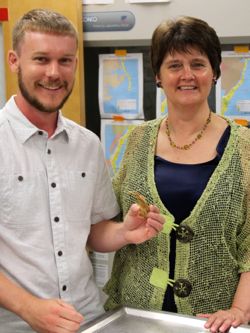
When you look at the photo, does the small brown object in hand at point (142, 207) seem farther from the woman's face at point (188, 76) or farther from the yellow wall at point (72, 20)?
the yellow wall at point (72, 20)

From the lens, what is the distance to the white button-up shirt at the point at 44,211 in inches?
55.2

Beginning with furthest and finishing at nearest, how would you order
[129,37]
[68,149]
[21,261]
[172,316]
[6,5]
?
[6,5] → [129,37] → [68,149] → [21,261] → [172,316]

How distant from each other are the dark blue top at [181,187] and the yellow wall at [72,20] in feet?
2.30

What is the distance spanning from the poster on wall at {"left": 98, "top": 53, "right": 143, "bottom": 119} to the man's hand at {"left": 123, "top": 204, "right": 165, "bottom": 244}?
739 mm

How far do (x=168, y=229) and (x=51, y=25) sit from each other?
0.63 m

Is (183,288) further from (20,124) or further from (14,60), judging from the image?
(14,60)

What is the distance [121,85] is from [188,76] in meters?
0.71

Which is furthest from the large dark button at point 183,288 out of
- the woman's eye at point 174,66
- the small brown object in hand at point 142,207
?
the woman's eye at point 174,66

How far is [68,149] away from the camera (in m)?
1.52

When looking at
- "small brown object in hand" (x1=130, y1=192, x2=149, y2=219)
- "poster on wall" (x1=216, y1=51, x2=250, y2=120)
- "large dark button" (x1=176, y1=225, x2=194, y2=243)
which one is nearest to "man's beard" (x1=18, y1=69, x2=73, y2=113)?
"small brown object in hand" (x1=130, y1=192, x2=149, y2=219)

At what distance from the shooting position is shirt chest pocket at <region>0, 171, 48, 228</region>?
1.40 metres

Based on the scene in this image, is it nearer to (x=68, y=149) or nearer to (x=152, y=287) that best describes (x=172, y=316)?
(x=152, y=287)

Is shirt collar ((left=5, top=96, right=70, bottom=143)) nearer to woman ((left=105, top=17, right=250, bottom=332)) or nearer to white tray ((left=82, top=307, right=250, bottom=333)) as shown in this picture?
woman ((left=105, top=17, right=250, bottom=332))

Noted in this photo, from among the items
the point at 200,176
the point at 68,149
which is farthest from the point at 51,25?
the point at 200,176
